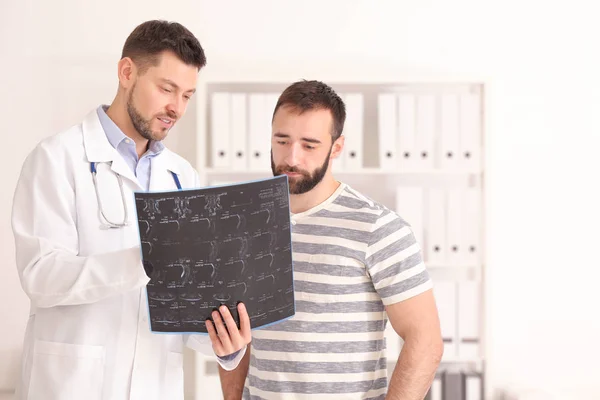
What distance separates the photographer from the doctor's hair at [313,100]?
5.05 ft

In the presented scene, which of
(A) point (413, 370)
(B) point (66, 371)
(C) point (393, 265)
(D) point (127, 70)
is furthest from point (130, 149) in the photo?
(A) point (413, 370)

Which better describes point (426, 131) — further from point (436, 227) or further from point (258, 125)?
point (258, 125)

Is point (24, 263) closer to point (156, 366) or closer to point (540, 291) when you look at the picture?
point (156, 366)

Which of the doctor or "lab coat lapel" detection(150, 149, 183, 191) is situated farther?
"lab coat lapel" detection(150, 149, 183, 191)

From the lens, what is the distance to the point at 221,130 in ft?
9.54

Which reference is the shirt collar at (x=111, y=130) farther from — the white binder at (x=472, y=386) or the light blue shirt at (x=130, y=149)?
the white binder at (x=472, y=386)

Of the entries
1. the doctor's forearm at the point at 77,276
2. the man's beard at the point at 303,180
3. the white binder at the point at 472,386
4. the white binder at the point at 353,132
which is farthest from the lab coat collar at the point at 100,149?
the white binder at the point at 472,386

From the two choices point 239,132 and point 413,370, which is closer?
point 413,370

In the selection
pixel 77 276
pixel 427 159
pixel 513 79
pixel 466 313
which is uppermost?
pixel 513 79

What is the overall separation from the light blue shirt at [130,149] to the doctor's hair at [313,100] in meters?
0.32

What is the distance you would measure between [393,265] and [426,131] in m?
1.55

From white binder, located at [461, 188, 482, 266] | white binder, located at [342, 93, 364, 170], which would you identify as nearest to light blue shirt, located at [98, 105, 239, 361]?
white binder, located at [342, 93, 364, 170]

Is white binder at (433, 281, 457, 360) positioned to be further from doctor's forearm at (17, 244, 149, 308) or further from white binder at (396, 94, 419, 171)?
doctor's forearm at (17, 244, 149, 308)

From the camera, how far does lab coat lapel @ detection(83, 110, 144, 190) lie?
1528mm
